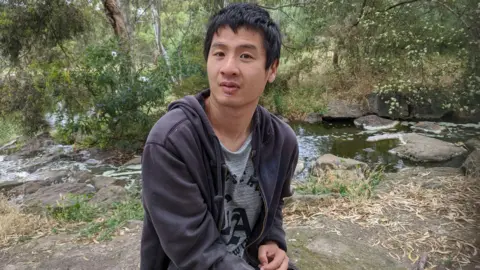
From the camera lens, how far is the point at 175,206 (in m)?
1.12

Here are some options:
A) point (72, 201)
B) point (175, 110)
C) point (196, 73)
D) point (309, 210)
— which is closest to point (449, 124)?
point (196, 73)

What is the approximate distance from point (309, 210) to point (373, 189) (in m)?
0.89

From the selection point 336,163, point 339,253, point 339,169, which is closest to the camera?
point 339,253

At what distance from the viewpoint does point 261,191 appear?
4.52ft

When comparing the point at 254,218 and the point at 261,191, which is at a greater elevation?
the point at 261,191

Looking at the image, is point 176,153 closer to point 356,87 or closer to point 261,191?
point 261,191

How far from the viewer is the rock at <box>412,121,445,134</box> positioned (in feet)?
29.8

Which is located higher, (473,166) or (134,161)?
(473,166)

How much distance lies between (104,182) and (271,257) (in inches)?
224

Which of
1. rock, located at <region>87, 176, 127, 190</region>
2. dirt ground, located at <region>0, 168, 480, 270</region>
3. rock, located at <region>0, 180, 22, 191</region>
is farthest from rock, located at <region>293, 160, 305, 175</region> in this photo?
rock, located at <region>0, 180, 22, 191</region>

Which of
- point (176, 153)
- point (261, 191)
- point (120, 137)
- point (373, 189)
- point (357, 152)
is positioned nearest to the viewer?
point (176, 153)

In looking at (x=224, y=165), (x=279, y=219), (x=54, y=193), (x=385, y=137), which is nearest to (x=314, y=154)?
(x=385, y=137)

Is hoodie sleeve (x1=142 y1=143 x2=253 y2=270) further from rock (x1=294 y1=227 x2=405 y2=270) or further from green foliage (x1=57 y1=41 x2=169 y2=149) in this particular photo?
green foliage (x1=57 y1=41 x2=169 y2=149)

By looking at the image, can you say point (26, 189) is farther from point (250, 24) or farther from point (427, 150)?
point (427, 150)
